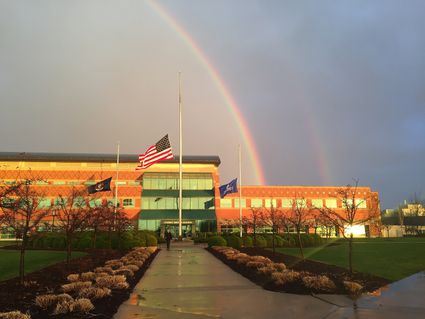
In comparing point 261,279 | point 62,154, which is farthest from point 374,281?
point 62,154

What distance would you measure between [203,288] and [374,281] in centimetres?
571

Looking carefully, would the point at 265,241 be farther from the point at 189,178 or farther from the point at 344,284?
the point at 189,178

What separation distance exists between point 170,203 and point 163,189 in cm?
364

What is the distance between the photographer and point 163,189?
70312 mm

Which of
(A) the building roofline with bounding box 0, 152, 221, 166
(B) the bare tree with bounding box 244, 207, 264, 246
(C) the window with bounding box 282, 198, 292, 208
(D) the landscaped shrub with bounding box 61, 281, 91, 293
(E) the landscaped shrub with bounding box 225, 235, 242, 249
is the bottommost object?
(E) the landscaped shrub with bounding box 225, 235, 242, 249

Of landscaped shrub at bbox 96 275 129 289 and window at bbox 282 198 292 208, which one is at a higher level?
window at bbox 282 198 292 208

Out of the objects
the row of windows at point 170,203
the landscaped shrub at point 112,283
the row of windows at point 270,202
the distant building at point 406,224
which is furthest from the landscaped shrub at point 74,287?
the distant building at point 406,224

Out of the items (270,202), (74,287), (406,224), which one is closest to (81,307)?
(74,287)

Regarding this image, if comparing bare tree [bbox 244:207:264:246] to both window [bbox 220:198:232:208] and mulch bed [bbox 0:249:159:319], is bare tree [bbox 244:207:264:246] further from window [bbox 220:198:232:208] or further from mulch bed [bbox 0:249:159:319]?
mulch bed [bbox 0:249:159:319]

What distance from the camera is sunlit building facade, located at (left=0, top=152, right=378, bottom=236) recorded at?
65875mm

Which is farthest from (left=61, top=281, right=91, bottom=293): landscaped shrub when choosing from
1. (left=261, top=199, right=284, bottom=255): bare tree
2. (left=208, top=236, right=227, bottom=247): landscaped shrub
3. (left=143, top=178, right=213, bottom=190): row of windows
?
(left=143, top=178, right=213, bottom=190): row of windows

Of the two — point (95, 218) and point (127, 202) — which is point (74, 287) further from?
point (127, 202)

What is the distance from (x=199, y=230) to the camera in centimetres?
6425

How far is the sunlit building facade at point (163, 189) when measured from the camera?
2594 inches
